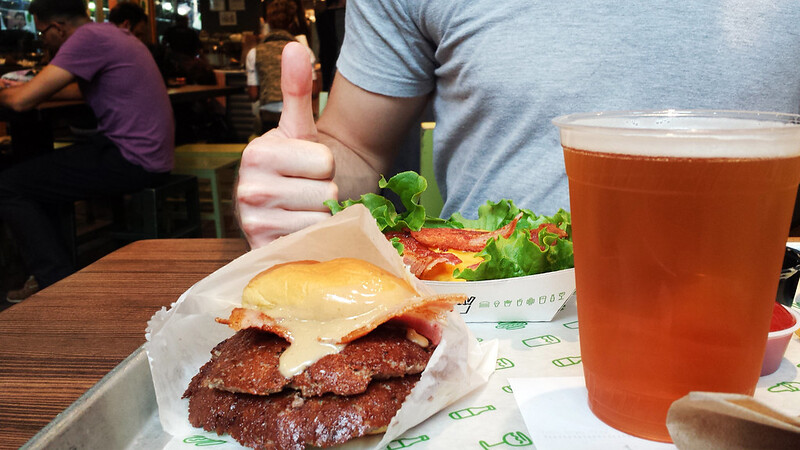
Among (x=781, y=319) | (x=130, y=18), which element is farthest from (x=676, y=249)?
(x=130, y=18)

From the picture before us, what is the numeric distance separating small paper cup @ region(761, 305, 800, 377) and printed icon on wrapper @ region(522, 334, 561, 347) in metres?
0.28

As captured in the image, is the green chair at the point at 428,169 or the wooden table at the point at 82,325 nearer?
the wooden table at the point at 82,325

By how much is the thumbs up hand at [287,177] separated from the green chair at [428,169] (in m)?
1.12

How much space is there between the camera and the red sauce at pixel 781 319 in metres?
0.81

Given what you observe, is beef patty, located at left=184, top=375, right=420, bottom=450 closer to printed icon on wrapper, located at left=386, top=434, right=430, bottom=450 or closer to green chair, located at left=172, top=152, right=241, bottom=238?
printed icon on wrapper, located at left=386, top=434, right=430, bottom=450

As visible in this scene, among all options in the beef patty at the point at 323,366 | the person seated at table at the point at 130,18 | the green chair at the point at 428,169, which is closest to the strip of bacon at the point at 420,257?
the beef patty at the point at 323,366

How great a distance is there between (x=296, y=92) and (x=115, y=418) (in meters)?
0.71

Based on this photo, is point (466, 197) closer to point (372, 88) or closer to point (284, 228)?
point (372, 88)

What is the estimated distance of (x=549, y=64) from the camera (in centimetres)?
163

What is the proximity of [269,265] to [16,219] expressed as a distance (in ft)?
13.1

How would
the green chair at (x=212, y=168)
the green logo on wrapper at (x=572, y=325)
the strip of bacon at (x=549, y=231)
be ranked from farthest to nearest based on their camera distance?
the green chair at (x=212, y=168) < the strip of bacon at (x=549, y=231) < the green logo on wrapper at (x=572, y=325)

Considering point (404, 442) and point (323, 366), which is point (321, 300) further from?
point (404, 442)

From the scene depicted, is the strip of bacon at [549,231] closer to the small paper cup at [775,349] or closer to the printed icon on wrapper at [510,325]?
the printed icon on wrapper at [510,325]

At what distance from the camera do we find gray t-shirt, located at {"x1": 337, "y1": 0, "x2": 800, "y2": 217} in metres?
1.56
